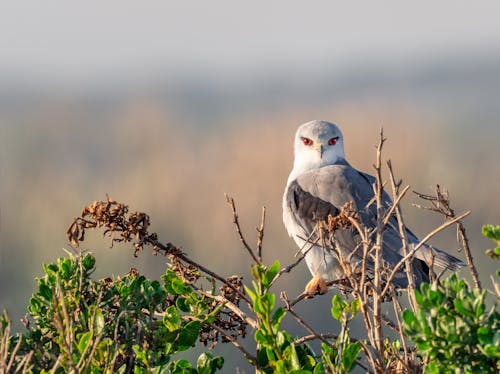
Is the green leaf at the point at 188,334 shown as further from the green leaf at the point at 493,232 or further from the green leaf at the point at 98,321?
the green leaf at the point at 493,232

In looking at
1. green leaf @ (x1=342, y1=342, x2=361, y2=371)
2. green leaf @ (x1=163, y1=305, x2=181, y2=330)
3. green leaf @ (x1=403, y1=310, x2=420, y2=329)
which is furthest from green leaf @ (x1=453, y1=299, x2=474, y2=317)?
green leaf @ (x1=163, y1=305, x2=181, y2=330)

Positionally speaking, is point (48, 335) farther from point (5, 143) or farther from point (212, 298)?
point (5, 143)

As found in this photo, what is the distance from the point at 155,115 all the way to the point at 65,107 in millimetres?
5728

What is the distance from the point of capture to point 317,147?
7117 millimetres

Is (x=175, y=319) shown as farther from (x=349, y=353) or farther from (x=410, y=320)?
(x=410, y=320)

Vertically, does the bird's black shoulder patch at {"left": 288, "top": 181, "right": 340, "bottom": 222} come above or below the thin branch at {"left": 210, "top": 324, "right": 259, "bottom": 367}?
above

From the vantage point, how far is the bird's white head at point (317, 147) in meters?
7.11

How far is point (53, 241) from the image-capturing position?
13039 millimetres

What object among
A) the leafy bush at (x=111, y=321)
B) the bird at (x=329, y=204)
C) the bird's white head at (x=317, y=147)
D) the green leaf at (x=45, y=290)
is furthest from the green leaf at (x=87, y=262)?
the bird's white head at (x=317, y=147)

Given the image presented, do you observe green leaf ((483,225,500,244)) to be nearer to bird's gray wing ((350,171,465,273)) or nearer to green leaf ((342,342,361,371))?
green leaf ((342,342,361,371))

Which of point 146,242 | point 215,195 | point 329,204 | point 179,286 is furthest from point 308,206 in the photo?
point 215,195

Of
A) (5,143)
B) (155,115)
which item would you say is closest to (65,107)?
(5,143)

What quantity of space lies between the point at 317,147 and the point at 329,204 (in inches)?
30.5

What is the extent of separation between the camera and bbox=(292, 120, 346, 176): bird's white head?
280 inches
